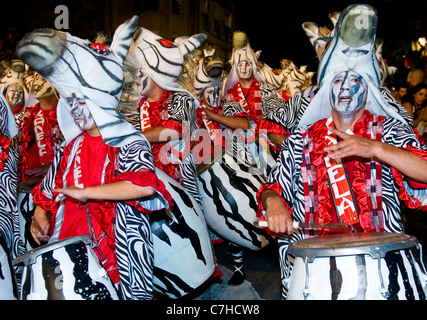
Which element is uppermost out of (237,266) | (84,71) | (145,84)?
(145,84)

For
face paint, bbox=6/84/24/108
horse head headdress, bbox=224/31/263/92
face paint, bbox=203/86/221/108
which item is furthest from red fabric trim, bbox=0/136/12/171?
horse head headdress, bbox=224/31/263/92

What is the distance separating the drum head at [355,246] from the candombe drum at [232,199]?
83.9 inches

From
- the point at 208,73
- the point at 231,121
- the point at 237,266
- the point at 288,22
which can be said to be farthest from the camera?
the point at 288,22

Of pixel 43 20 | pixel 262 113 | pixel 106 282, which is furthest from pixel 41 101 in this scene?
pixel 43 20

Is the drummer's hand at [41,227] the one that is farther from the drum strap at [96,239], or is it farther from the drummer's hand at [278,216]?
the drummer's hand at [278,216]

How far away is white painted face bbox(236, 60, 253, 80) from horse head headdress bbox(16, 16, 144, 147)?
409 centimetres

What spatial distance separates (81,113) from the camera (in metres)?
2.71

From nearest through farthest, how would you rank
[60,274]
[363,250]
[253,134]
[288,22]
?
1. [363,250]
2. [60,274]
3. [253,134]
4. [288,22]

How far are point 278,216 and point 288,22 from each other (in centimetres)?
1923

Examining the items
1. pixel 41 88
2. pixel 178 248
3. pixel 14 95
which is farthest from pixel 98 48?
pixel 14 95

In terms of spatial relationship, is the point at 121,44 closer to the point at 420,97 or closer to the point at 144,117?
the point at 144,117

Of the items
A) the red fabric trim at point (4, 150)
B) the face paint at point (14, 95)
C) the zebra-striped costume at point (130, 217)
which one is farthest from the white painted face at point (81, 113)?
the face paint at point (14, 95)

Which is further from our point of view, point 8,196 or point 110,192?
point 8,196

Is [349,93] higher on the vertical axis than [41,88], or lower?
lower
